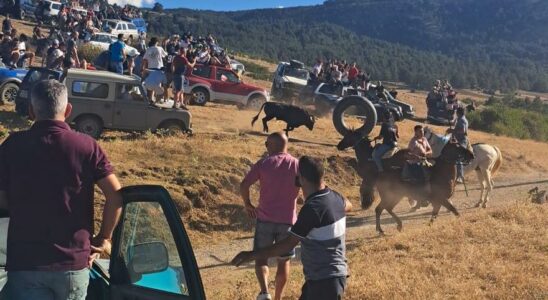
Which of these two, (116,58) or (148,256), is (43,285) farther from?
(116,58)

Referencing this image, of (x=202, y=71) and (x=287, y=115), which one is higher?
(x=202, y=71)

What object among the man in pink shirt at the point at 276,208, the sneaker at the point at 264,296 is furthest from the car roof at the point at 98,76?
the sneaker at the point at 264,296

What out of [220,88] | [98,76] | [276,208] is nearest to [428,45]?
[220,88]

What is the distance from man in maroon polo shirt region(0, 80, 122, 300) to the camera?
3088 mm

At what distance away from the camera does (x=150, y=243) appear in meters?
3.46

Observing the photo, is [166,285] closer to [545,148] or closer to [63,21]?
[545,148]

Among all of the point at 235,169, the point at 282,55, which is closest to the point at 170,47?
the point at 235,169

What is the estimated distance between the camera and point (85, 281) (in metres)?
3.22

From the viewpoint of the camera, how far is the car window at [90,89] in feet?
46.0

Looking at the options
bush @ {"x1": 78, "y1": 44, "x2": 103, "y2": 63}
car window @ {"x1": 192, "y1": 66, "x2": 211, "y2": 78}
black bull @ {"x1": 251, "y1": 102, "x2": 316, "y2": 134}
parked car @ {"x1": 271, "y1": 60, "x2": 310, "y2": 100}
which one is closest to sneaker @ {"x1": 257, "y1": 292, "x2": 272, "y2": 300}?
black bull @ {"x1": 251, "y1": 102, "x2": 316, "y2": 134}

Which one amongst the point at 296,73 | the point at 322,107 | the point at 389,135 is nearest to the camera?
the point at 389,135

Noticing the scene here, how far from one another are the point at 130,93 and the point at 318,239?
35.3ft

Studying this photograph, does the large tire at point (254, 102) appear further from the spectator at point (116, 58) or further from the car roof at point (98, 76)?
the car roof at point (98, 76)

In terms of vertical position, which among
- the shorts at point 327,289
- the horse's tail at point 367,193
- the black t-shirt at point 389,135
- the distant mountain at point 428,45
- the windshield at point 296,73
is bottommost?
the horse's tail at point 367,193
